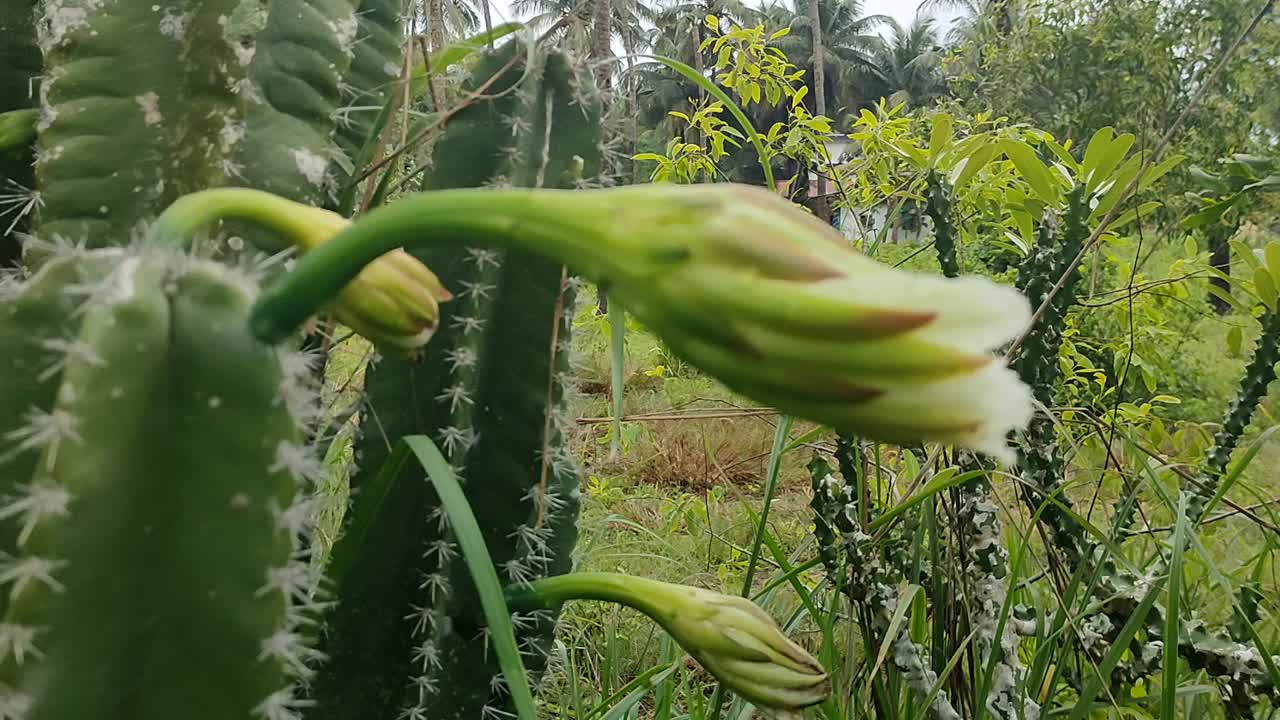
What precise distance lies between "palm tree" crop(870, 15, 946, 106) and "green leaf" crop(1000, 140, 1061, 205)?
78.2 ft

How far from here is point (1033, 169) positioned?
0.83 m

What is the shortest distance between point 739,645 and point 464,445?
0.69 feet

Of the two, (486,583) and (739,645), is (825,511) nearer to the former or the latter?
(739,645)

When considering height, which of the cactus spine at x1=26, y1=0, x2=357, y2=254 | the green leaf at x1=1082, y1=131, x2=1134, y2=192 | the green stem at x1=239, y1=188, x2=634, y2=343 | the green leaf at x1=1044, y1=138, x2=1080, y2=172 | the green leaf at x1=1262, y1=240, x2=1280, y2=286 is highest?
the green leaf at x1=1044, y1=138, x2=1080, y2=172

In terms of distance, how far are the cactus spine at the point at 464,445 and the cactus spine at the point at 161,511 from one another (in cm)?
22

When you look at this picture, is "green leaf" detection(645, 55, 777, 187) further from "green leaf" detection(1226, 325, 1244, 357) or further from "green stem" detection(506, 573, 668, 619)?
"green leaf" detection(1226, 325, 1244, 357)

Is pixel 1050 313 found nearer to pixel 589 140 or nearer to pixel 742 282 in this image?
pixel 589 140

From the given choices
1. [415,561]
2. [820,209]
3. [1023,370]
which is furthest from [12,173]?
[820,209]

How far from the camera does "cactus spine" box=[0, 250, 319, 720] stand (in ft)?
0.94

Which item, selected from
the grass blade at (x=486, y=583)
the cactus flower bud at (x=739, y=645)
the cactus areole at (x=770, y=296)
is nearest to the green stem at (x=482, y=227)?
the cactus areole at (x=770, y=296)

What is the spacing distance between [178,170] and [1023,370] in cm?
76

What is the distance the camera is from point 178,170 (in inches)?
21.0

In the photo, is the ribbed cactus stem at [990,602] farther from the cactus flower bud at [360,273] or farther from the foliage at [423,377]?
the cactus flower bud at [360,273]

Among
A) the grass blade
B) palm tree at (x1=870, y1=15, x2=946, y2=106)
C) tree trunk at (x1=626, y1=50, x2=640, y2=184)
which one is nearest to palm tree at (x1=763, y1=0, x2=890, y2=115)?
palm tree at (x1=870, y1=15, x2=946, y2=106)
